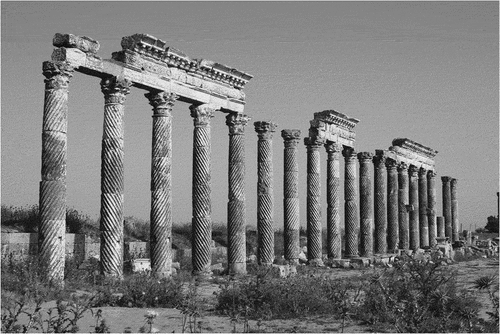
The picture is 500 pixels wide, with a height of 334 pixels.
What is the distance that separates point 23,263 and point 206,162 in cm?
860

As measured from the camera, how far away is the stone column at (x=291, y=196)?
1056 inches

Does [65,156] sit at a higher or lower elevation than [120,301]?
higher

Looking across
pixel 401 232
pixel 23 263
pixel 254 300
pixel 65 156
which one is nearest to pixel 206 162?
pixel 65 156

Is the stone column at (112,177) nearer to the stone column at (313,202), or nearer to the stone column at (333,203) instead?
the stone column at (313,202)

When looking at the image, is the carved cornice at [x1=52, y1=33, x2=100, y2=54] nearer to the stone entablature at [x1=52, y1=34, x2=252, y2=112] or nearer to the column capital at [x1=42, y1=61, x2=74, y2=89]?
the stone entablature at [x1=52, y1=34, x2=252, y2=112]

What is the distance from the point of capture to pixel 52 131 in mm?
16531

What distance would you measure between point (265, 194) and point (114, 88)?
29.3 ft

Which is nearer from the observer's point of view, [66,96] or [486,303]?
[486,303]

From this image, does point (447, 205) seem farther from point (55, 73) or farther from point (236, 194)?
point (55, 73)

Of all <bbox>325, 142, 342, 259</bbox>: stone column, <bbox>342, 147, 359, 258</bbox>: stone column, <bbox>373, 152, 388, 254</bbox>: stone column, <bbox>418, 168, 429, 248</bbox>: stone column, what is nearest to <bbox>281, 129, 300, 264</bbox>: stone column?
<bbox>325, 142, 342, 259</bbox>: stone column

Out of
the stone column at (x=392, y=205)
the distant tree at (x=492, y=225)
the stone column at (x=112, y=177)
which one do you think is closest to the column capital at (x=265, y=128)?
the stone column at (x=112, y=177)

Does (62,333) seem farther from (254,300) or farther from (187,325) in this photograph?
(254,300)

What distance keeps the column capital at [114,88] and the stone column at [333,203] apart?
1358 centimetres

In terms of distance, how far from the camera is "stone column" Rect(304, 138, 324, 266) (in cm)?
2830
